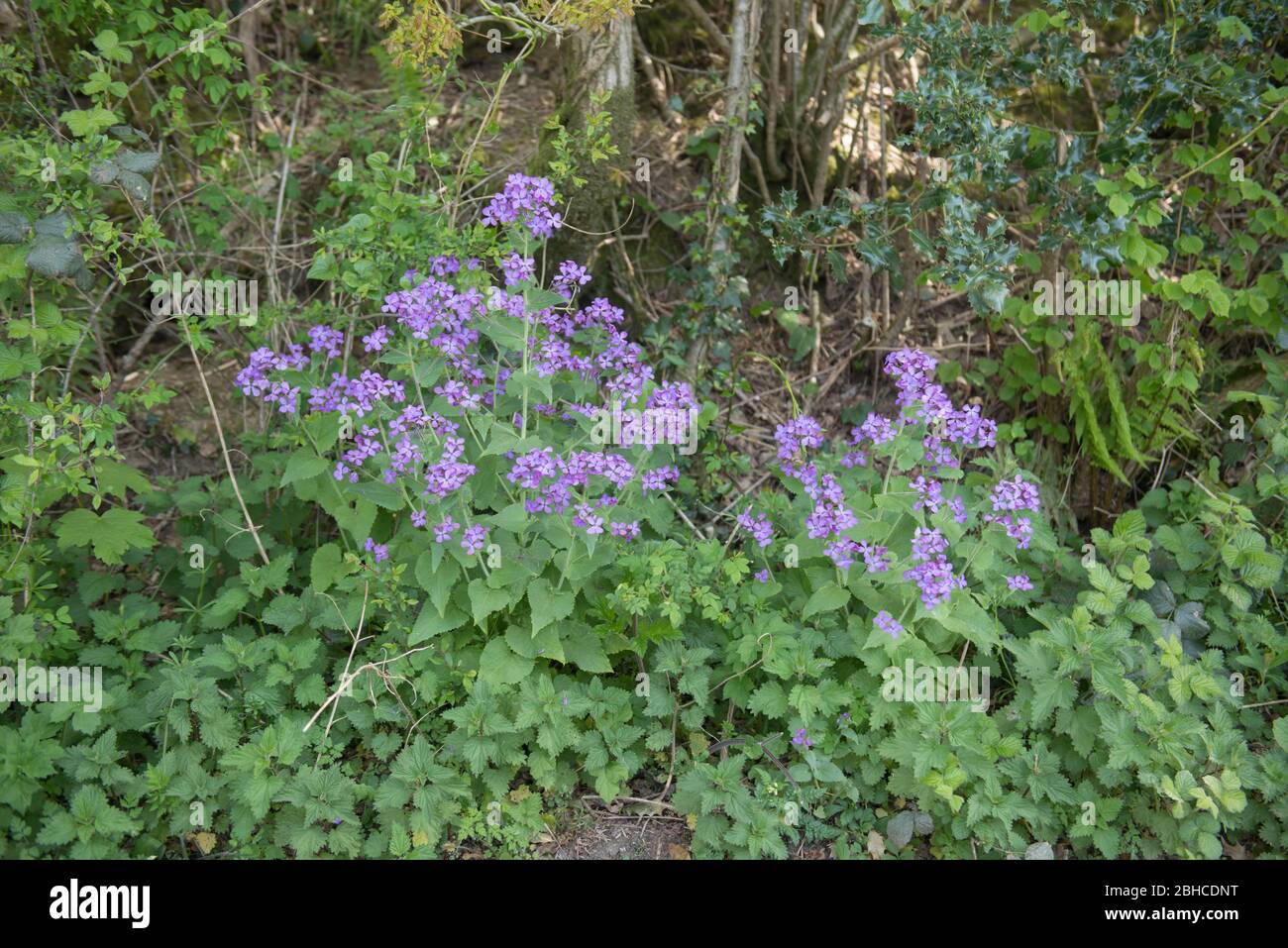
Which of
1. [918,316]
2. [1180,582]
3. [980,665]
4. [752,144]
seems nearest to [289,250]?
[752,144]

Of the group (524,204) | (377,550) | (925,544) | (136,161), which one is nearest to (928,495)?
(925,544)

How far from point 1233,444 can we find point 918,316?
155cm

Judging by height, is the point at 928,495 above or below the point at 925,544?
above

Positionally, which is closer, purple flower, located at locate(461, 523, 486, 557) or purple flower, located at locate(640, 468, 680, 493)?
purple flower, located at locate(461, 523, 486, 557)

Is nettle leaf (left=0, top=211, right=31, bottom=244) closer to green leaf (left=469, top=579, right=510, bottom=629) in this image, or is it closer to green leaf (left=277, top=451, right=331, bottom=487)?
green leaf (left=277, top=451, right=331, bottom=487)

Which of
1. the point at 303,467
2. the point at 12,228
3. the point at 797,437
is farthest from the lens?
the point at 797,437

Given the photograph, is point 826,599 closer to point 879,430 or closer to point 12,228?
point 879,430

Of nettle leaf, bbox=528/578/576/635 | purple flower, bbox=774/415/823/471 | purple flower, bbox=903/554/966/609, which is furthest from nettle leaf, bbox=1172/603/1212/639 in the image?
nettle leaf, bbox=528/578/576/635

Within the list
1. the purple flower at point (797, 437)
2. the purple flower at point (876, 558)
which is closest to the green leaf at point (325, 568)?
the purple flower at point (797, 437)

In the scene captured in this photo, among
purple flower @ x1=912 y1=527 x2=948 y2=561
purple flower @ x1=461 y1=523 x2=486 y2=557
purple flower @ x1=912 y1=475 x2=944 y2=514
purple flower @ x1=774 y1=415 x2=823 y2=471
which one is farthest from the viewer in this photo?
purple flower @ x1=774 y1=415 x2=823 y2=471

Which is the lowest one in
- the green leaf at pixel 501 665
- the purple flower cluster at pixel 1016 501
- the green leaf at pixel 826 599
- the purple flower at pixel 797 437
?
the green leaf at pixel 501 665

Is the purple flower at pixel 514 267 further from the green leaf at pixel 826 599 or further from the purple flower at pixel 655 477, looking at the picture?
the green leaf at pixel 826 599

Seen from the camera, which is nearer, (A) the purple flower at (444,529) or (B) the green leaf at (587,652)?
(A) the purple flower at (444,529)

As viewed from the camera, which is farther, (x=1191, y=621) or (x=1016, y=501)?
(x=1191, y=621)
